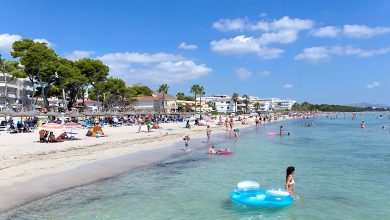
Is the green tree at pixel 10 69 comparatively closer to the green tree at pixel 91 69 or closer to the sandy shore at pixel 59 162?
the green tree at pixel 91 69

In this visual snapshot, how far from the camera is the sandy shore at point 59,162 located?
12758mm

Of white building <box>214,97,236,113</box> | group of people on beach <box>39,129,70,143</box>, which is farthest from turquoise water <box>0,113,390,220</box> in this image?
white building <box>214,97,236,113</box>

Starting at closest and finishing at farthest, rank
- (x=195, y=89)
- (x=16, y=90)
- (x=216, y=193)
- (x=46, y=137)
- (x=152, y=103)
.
A: 1. (x=216, y=193)
2. (x=46, y=137)
3. (x=16, y=90)
4. (x=152, y=103)
5. (x=195, y=89)

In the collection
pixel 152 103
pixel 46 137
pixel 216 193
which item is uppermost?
pixel 152 103

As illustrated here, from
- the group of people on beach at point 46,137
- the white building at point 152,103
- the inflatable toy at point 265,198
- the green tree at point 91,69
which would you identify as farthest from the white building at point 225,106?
the inflatable toy at point 265,198

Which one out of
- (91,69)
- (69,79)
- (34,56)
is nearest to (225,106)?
(91,69)

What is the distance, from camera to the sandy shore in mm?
12758

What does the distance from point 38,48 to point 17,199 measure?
43780 mm

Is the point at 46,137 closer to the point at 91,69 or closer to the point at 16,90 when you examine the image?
the point at 91,69

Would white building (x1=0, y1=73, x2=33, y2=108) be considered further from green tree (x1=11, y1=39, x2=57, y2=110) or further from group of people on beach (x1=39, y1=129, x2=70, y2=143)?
group of people on beach (x1=39, y1=129, x2=70, y2=143)

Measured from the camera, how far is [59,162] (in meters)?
17.7

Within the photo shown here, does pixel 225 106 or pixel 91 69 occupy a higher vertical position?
pixel 91 69

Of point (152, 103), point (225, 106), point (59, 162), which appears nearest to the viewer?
point (59, 162)

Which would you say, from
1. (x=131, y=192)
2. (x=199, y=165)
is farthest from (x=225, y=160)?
(x=131, y=192)
